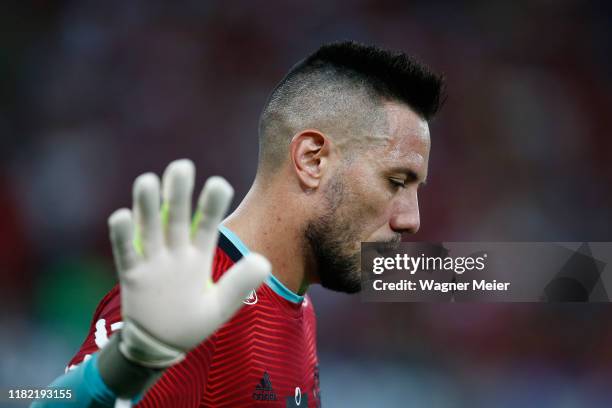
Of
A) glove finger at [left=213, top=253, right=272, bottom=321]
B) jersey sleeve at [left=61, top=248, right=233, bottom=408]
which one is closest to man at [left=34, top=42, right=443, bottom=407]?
jersey sleeve at [left=61, top=248, right=233, bottom=408]

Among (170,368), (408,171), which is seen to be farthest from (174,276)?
(408,171)

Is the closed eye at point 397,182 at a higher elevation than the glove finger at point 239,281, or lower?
higher

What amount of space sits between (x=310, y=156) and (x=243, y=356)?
0.67 m

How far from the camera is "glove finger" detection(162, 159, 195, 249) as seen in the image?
52.1 inches

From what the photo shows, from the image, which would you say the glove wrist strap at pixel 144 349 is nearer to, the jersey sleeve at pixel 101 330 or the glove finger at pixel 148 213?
the glove finger at pixel 148 213

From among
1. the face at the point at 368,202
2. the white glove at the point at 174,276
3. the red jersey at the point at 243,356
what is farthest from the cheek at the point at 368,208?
the white glove at the point at 174,276

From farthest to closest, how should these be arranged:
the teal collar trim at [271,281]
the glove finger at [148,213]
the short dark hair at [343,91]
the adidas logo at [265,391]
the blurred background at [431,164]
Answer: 1. the blurred background at [431,164]
2. the short dark hair at [343,91]
3. the teal collar trim at [271,281]
4. the adidas logo at [265,391]
5. the glove finger at [148,213]

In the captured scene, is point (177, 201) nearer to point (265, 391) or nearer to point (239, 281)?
point (239, 281)

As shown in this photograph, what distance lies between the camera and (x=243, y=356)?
81.7 inches

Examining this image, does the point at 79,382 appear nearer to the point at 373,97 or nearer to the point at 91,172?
the point at 373,97

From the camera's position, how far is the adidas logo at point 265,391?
213cm

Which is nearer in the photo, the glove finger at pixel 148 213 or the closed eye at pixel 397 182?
the glove finger at pixel 148 213

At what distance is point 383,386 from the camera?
6.20 m

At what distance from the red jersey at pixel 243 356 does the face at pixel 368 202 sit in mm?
212
